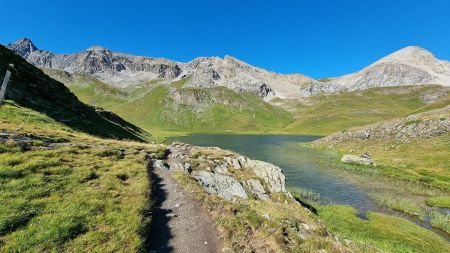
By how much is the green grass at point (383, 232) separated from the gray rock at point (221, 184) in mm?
14406

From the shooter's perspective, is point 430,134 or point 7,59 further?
point 430,134

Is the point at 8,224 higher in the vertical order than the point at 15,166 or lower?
lower

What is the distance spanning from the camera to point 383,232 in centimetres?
4262

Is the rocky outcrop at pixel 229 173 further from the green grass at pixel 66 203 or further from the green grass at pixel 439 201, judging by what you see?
the green grass at pixel 439 201

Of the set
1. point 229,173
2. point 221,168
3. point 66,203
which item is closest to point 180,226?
point 66,203

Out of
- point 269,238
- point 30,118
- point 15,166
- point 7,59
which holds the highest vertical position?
point 7,59

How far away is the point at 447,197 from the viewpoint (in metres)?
64.1

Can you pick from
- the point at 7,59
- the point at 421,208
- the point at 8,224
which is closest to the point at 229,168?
the point at 8,224

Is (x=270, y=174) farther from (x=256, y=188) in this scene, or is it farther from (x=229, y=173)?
(x=229, y=173)

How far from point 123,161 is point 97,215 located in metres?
15.5

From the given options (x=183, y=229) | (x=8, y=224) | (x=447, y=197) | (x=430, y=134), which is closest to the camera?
(x=8, y=224)

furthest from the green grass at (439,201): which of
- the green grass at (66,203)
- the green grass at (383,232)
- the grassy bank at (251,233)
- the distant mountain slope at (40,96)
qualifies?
the distant mountain slope at (40,96)

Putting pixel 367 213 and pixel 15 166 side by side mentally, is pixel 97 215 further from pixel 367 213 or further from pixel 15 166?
pixel 367 213

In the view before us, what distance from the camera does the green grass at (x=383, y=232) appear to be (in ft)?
125
